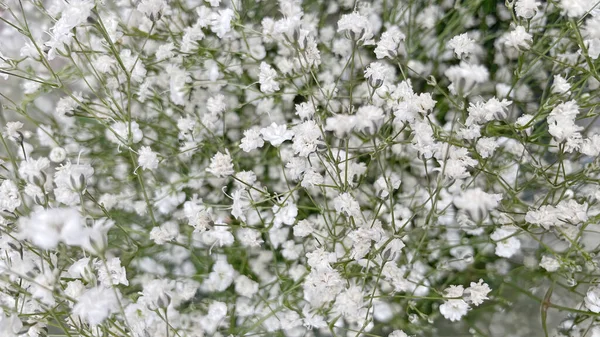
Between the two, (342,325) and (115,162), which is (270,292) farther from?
(115,162)

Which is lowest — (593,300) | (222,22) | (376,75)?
(593,300)

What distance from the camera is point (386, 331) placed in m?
0.52

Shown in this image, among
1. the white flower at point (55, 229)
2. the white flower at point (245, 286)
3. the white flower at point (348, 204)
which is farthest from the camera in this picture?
the white flower at point (245, 286)

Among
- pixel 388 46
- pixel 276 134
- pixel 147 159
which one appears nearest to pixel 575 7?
pixel 388 46

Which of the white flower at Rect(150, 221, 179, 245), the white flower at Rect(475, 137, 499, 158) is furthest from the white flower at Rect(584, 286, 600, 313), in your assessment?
the white flower at Rect(150, 221, 179, 245)

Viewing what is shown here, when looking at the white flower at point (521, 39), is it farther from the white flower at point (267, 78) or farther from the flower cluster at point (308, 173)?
the white flower at point (267, 78)

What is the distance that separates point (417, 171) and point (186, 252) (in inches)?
9.9

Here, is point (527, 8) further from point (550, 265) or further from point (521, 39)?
point (550, 265)

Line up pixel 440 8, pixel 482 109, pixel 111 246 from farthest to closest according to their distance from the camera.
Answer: pixel 440 8
pixel 111 246
pixel 482 109

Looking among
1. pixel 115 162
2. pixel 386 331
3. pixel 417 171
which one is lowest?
pixel 386 331

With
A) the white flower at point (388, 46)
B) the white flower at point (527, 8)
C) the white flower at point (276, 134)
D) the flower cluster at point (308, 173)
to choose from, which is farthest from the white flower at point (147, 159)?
the white flower at point (527, 8)

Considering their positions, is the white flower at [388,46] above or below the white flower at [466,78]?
above

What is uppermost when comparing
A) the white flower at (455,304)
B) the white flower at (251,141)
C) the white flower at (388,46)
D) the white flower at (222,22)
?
the white flower at (222,22)

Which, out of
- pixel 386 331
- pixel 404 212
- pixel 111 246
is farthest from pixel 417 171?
pixel 111 246
